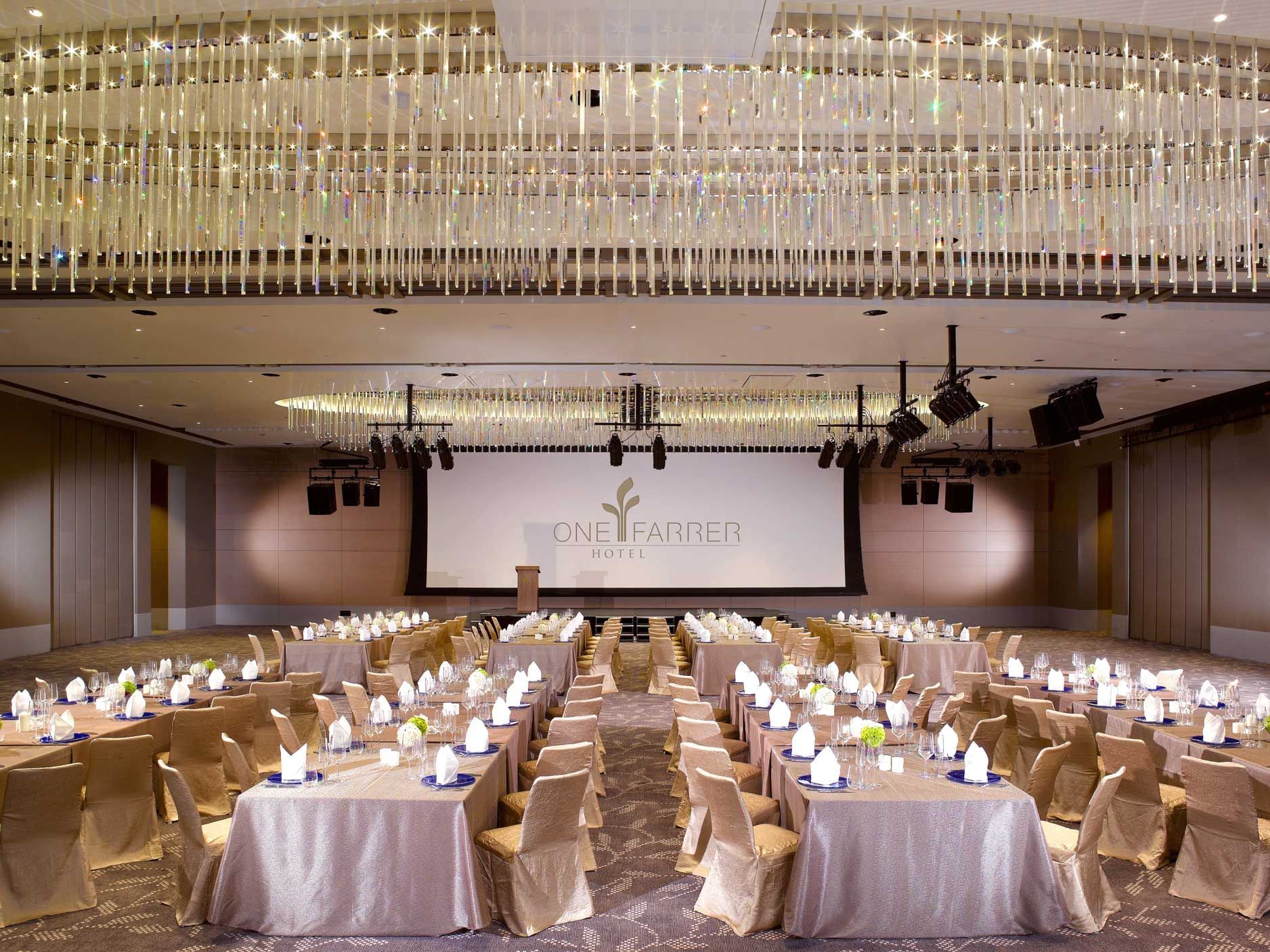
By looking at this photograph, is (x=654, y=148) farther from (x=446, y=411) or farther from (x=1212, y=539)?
(x=1212, y=539)

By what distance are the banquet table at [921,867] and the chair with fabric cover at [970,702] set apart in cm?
341

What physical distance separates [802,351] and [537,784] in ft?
27.0

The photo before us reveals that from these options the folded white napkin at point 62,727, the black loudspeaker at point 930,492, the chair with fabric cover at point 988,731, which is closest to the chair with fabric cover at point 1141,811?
the chair with fabric cover at point 988,731

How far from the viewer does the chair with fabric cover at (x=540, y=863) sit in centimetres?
479

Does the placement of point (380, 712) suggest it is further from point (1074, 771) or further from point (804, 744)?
point (1074, 771)

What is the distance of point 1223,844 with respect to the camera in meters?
Result: 5.18

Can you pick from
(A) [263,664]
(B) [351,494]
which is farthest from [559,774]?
(B) [351,494]

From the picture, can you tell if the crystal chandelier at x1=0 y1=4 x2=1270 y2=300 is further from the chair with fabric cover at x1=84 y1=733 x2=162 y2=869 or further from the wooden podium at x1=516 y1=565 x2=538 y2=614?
the wooden podium at x1=516 y1=565 x2=538 y2=614

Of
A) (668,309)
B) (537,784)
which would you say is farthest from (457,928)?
(668,309)

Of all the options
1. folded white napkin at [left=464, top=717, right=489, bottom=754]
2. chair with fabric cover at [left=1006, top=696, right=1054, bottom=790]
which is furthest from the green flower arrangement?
chair with fabric cover at [left=1006, top=696, right=1054, bottom=790]

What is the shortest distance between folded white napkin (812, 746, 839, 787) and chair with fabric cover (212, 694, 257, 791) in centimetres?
404

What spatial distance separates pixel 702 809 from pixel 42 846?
3374 millimetres

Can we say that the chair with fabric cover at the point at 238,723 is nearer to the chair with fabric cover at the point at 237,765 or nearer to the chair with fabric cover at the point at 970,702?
the chair with fabric cover at the point at 237,765

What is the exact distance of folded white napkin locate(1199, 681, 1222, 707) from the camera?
23.6ft
